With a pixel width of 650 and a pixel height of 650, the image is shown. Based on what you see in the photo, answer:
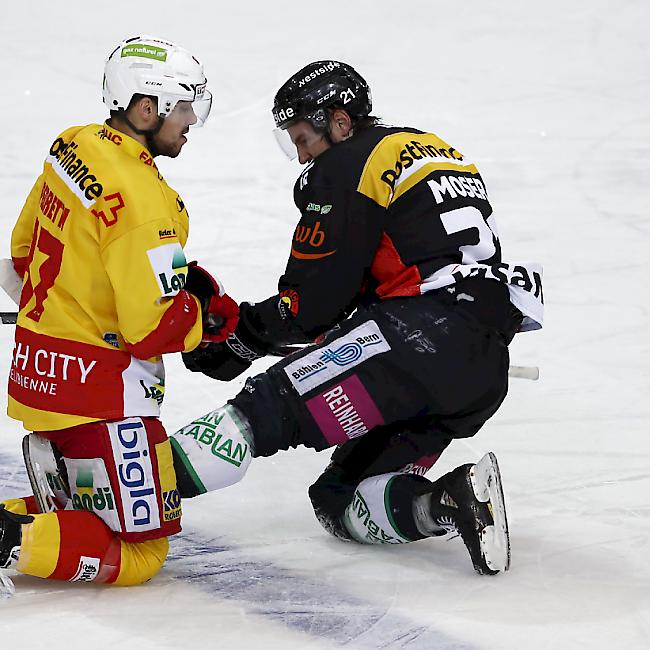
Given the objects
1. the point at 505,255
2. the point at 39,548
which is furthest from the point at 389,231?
the point at 505,255

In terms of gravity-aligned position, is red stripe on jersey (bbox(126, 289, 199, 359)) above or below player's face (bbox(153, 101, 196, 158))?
below

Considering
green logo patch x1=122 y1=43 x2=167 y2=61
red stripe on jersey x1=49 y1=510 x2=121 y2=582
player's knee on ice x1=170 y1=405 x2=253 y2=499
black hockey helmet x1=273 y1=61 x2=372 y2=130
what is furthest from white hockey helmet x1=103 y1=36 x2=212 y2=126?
red stripe on jersey x1=49 y1=510 x2=121 y2=582

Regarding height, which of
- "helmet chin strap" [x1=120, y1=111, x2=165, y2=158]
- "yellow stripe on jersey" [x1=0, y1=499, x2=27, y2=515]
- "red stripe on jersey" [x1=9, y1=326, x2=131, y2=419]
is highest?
"helmet chin strap" [x1=120, y1=111, x2=165, y2=158]

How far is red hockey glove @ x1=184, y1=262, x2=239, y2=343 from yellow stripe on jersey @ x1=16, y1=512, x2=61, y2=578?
26.8 inches

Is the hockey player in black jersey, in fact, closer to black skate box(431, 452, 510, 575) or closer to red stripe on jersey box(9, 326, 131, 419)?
black skate box(431, 452, 510, 575)

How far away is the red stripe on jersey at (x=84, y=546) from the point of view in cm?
255

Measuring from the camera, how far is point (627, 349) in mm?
4328

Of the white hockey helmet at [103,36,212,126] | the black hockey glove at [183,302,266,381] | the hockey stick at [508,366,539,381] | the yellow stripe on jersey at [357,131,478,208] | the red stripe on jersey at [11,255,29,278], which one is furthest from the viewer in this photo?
the hockey stick at [508,366,539,381]

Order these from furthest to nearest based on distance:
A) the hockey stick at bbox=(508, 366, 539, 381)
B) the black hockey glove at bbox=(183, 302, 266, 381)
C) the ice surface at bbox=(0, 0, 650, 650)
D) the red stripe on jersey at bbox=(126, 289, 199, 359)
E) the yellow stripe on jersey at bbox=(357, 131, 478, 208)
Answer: the hockey stick at bbox=(508, 366, 539, 381)
the black hockey glove at bbox=(183, 302, 266, 381)
the yellow stripe on jersey at bbox=(357, 131, 478, 208)
the red stripe on jersey at bbox=(126, 289, 199, 359)
the ice surface at bbox=(0, 0, 650, 650)

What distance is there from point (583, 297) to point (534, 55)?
3.10 meters

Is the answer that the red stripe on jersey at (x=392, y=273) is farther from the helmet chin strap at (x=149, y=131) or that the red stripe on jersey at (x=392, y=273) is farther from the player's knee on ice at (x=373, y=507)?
the helmet chin strap at (x=149, y=131)

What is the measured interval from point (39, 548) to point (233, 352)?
2.60 feet

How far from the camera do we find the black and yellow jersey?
2.83 m

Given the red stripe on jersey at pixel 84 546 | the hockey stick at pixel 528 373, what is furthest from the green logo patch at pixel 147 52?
the hockey stick at pixel 528 373
